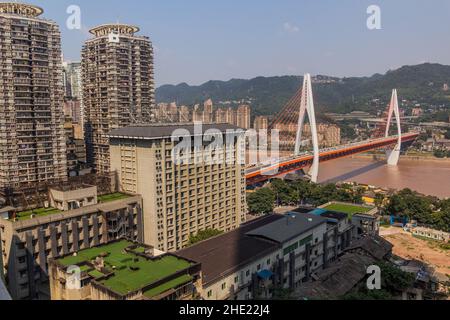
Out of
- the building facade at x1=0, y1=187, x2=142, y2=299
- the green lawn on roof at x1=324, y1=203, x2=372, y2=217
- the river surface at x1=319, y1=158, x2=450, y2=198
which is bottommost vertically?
the river surface at x1=319, y1=158, x2=450, y2=198

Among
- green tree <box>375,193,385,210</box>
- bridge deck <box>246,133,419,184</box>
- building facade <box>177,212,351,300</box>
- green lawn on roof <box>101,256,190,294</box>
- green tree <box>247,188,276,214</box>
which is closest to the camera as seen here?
green lawn on roof <box>101,256,190,294</box>

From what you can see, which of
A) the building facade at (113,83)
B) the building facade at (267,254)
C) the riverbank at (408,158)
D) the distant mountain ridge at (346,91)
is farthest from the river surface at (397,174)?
the distant mountain ridge at (346,91)

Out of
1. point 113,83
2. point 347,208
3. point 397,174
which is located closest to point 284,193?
point 347,208

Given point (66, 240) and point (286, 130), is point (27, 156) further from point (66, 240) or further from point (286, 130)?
point (286, 130)

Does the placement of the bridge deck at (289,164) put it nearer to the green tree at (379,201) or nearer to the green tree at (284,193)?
the green tree at (284,193)

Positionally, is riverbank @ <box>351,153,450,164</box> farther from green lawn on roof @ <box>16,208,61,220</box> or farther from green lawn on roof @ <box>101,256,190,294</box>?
green lawn on roof @ <box>101,256,190,294</box>

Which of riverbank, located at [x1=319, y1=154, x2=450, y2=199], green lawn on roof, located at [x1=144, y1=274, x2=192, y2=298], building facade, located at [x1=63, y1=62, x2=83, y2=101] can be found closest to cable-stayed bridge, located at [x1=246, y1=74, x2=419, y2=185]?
riverbank, located at [x1=319, y1=154, x2=450, y2=199]
